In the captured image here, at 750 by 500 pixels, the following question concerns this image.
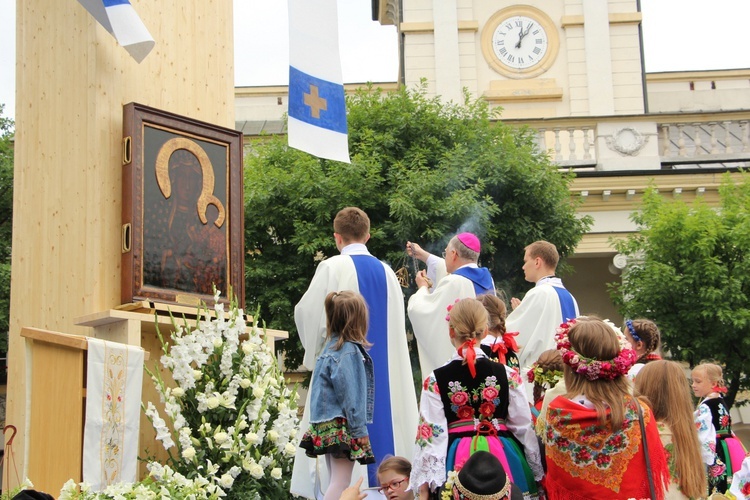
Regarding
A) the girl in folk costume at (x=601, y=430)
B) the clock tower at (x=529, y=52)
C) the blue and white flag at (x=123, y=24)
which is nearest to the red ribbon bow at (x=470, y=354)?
the girl in folk costume at (x=601, y=430)

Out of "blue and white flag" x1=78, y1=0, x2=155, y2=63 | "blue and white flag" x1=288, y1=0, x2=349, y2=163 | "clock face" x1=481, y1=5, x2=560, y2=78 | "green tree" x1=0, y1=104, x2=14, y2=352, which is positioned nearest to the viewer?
"blue and white flag" x1=78, y1=0, x2=155, y2=63

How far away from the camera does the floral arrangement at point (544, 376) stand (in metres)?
7.43

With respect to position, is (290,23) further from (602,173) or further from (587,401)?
(602,173)

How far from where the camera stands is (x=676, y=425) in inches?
260

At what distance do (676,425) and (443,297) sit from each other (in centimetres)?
257

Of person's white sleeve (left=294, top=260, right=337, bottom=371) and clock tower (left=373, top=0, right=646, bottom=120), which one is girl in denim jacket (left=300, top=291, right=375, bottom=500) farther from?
clock tower (left=373, top=0, right=646, bottom=120)

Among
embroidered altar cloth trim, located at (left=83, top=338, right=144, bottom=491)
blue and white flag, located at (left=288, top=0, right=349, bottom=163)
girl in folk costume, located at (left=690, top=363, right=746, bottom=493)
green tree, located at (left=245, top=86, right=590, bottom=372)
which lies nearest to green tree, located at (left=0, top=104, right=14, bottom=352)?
green tree, located at (left=245, top=86, right=590, bottom=372)

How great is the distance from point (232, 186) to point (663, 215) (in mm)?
12211

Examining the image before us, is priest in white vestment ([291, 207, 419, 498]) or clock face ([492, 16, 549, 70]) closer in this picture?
priest in white vestment ([291, 207, 419, 498])

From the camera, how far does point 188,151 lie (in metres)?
9.36

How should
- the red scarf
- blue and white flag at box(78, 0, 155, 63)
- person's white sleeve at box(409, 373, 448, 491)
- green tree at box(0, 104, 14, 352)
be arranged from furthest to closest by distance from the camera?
1. green tree at box(0, 104, 14, 352)
2. blue and white flag at box(78, 0, 155, 63)
3. person's white sleeve at box(409, 373, 448, 491)
4. the red scarf

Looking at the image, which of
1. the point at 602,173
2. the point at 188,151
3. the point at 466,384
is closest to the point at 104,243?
the point at 188,151

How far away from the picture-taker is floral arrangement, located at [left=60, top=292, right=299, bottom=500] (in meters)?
7.68

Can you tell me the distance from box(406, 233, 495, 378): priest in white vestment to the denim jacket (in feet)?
5.01
